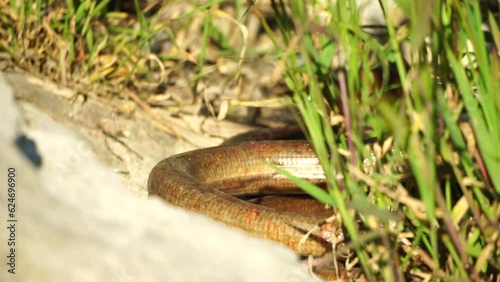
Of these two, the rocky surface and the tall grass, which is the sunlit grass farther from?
the rocky surface

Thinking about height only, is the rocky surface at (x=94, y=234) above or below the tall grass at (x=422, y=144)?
below

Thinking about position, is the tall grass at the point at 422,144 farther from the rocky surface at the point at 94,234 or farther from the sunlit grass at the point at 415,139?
the rocky surface at the point at 94,234

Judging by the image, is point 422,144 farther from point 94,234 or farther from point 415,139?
point 94,234

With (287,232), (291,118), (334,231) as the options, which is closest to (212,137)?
(291,118)

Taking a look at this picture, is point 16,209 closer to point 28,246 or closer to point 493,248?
point 28,246

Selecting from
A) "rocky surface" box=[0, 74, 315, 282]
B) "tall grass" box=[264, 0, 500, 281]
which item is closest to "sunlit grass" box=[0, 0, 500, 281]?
"tall grass" box=[264, 0, 500, 281]

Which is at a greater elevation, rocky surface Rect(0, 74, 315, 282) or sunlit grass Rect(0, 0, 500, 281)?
sunlit grass Rect(0, 0, 500, 281)

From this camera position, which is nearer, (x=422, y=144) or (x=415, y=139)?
(x=415, y=139)

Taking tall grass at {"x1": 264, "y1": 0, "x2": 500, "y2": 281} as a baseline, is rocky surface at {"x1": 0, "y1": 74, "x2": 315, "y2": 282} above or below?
below

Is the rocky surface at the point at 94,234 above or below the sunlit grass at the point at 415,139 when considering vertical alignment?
below

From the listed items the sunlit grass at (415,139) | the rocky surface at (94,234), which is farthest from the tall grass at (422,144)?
the rocky surface at (94,234)

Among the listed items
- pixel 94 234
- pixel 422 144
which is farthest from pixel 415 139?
pixel 94 234
